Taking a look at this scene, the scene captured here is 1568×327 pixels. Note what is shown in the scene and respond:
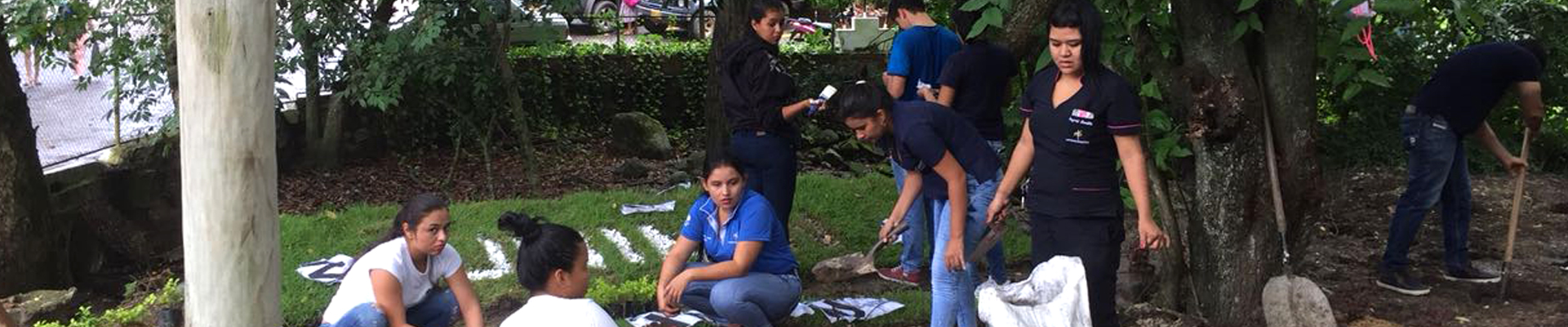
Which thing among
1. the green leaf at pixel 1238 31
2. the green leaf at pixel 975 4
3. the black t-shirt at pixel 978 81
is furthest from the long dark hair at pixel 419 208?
the green leaf at pixel 1238 31

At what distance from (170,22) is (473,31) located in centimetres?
185

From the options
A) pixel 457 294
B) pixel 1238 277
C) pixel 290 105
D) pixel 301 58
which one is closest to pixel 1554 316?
pixel 1238 277

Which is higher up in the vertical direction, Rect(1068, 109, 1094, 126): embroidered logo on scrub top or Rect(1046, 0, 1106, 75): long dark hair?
Rect(1046, 0, 1106, 75): long dark hair

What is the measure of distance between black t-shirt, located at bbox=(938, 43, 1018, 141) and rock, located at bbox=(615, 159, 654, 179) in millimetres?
5452

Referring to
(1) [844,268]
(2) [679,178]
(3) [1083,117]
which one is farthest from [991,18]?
(2) [679,178]

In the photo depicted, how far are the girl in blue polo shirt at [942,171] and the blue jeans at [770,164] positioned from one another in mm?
998

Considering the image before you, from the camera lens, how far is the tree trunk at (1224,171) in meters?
5.26

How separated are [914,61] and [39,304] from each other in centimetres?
452

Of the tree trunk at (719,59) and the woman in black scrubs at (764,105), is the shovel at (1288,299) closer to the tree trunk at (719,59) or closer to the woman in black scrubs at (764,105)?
the woman in black scrubs at (764,105)

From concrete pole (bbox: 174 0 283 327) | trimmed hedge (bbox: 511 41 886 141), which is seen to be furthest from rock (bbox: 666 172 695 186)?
concrete pole (bbox: 174 0 283 327)

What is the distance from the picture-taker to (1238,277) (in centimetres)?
549

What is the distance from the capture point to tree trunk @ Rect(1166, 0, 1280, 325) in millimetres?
5262

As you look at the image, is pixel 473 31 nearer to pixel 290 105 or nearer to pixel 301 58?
pixel 301 58

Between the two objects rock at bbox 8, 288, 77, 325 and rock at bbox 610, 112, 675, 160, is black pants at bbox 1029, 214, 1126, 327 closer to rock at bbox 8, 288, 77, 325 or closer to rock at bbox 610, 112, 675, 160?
rock at bbox 8, 288, 77, 325
